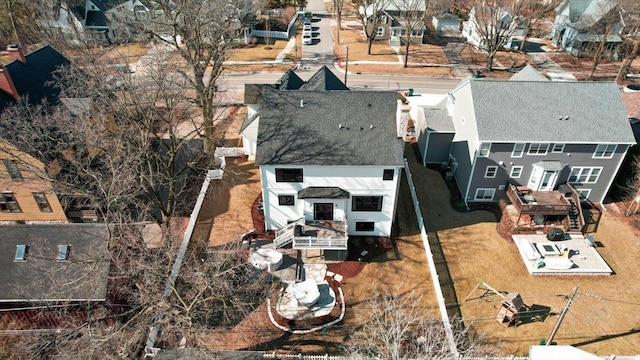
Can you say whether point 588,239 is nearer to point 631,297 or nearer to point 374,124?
point 631,297

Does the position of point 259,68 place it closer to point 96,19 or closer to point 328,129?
point 96,19

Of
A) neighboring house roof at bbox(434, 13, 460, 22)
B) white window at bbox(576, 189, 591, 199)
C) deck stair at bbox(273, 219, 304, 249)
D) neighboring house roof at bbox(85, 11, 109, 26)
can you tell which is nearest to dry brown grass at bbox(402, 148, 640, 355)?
white window at bbox(576, 189, 591, 199)

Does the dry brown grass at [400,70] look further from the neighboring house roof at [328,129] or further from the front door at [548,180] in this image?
the neighboring house roof at [328,129]

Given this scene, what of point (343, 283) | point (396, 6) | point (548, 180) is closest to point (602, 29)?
point (396, 6)

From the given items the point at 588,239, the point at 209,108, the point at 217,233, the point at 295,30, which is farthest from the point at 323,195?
the point at 295,30

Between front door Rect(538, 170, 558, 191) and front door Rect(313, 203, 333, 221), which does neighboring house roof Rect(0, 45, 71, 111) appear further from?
front door Rect(538, 170, 558, 191)

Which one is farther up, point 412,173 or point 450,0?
point 450,0
